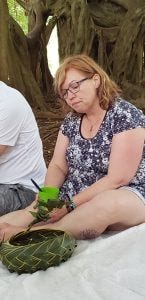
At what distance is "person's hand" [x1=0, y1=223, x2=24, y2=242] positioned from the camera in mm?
2248

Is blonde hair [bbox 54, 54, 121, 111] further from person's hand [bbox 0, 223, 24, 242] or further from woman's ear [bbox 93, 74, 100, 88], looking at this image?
person's hand [bbox 0, 223, 24, 242]

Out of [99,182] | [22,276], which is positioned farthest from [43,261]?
[99,182]

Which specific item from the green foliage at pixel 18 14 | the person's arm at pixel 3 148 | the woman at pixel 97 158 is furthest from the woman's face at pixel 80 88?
the green foliage at pixel 18 14

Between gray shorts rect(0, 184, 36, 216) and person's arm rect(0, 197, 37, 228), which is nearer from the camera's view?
person's arm rect(0, 197, 37, 228)

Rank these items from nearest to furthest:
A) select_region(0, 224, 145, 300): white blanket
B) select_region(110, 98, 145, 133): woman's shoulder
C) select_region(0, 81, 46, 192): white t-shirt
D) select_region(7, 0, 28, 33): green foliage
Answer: select_region(0, 224, 145, 300): white blanket → select_region(110, 98, 145, 133): woman's shoulder → select_region(0, 81, 46, 192): white t-shirt → select_region(7, 0, 28, 33): green foliage

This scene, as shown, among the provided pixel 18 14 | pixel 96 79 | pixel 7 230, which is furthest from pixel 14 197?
pixel 18 14

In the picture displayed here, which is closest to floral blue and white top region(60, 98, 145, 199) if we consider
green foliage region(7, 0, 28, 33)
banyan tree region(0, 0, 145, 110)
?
banyan tree region(0, 0, 145, 110)

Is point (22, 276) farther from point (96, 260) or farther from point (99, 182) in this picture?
point (99, 182)

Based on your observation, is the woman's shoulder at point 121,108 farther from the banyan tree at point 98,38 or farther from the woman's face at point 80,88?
the banyan tree at point 98,38

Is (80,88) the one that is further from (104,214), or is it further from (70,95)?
(104,214)

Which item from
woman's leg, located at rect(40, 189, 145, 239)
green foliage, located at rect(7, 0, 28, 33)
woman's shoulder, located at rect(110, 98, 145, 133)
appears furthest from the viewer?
green foliage, located at rect(7, 0, 28, 33)

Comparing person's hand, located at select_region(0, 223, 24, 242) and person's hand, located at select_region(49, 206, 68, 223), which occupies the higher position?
person's hand, located at select_region(49, 206, 68, 223)

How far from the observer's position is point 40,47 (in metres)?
5.68

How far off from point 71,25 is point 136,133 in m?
3.78
